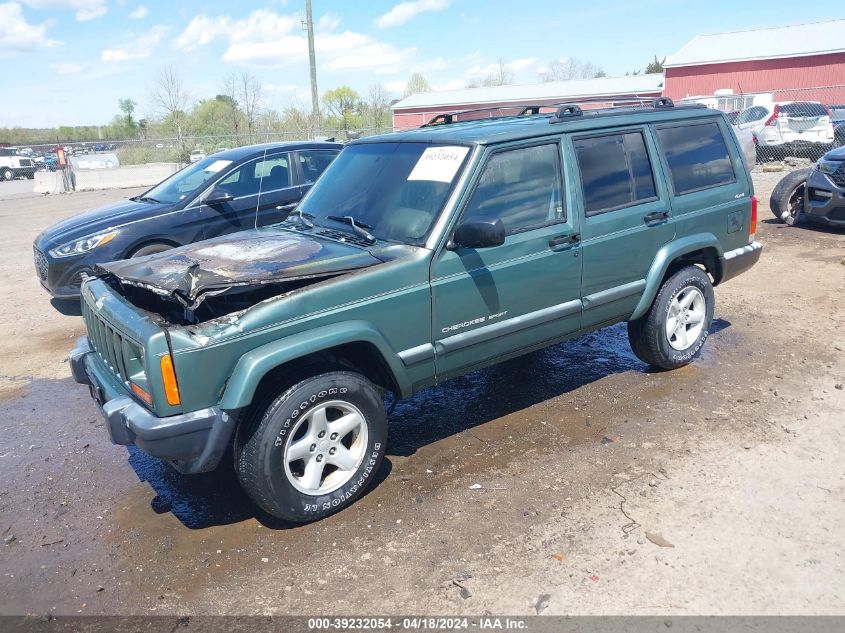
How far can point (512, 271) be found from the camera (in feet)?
13.5

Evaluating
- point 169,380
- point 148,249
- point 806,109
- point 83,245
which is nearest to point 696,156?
point 169,380

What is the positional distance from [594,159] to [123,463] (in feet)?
12.1

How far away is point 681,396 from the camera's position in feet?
16.3

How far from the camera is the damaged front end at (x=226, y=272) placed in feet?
11.1

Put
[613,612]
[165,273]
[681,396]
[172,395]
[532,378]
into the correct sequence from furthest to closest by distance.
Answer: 1. [532,378]
2. [681,396]
3. [165,273]
4. [172,395]
5. [613,612]

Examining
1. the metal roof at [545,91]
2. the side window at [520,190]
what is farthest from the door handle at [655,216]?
the metal roof at [545,91]

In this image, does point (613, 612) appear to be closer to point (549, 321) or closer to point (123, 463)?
point (549, 321)

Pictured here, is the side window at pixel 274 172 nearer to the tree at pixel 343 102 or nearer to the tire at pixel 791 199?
the tire at pixel 791 199

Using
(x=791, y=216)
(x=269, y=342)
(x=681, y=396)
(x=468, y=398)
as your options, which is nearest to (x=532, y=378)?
(x=468, y=398)

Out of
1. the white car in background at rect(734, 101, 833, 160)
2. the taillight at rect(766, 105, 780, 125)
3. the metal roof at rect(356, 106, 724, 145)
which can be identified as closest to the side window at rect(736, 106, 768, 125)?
the white car in background at rect(734, 101, 833, 160)

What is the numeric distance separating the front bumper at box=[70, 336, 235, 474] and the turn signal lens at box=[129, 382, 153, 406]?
0.05m

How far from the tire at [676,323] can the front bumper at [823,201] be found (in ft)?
19.3

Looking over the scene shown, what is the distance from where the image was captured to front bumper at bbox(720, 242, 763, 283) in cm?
545

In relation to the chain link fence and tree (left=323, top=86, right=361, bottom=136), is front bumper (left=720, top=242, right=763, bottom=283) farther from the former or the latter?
tree (left=323, top=86, right=361, bottom=136)
